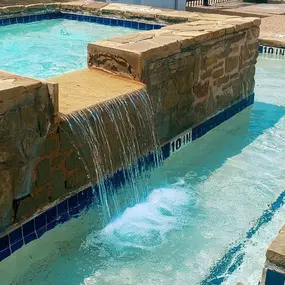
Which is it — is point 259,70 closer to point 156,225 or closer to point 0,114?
point 156,225

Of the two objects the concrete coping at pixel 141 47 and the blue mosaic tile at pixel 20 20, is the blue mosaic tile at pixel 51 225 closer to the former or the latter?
the concrete coping at pixel 141 47

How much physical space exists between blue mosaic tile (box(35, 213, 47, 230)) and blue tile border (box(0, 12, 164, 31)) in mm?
4938

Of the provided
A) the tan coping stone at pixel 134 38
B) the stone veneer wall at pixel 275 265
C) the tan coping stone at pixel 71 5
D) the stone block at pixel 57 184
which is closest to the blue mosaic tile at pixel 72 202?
the stone block at pixel 57 184

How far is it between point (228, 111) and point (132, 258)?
2.93 meters

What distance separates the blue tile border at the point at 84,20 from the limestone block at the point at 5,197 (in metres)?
5.18

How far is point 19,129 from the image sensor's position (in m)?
3.09

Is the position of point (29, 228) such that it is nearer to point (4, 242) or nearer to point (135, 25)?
point (4, 242)

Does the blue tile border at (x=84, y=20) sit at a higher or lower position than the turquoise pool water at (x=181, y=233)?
higher

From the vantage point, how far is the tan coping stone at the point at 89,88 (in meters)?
3.61

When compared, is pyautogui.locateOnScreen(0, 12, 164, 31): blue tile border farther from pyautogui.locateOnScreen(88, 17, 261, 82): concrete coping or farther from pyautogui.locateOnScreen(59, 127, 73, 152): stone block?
pyautogui.locateOnScreen(59, 127, 73, 152): stone block

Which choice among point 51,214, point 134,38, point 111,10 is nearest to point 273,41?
Answer: point 111,10

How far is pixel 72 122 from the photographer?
11.3ft

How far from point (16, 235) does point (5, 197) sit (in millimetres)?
322

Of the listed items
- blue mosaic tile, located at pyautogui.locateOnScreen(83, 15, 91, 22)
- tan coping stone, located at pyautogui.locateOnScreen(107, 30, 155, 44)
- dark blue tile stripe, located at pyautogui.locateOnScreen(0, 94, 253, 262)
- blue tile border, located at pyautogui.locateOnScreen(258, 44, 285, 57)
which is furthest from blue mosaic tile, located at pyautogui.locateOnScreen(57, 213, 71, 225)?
blue tile border, located at pyautogui.locateOnScreen(258, 44, 285, 57)
